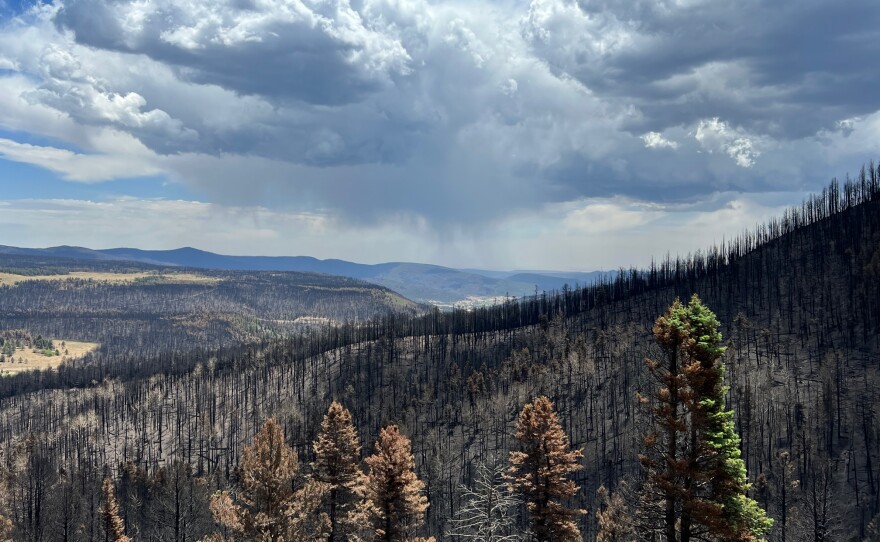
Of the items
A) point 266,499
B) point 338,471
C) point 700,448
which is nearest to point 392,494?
point 338,471

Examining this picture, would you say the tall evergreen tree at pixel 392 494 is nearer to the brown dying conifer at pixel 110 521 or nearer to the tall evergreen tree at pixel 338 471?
the tall evergreen tree at pixel 338 471

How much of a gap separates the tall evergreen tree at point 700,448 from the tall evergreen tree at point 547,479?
38.6 feet

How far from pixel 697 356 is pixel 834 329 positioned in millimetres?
190268

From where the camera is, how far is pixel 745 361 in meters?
174

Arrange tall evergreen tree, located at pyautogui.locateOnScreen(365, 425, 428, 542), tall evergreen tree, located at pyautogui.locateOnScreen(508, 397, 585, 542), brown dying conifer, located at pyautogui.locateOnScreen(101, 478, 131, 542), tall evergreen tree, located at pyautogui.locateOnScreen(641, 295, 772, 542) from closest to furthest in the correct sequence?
tall evergreen tree, located at pyautogui.locateOnScreen(641, 295, 772, 542) < tall evergreen tree, located at pyautogui.locateOnScreen(508, 397, 585, 542) < tall evergreen tree, located at pyautogui.locateOnScreen(365, 425, 428, 542) < brown dying conifer, located at pyautogui.locateOnScreen(101, 478, 131, 542)

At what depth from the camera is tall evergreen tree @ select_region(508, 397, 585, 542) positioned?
35.6 metres

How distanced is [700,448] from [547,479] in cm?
1453

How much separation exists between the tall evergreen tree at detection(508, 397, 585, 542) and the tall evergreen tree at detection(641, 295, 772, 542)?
464 inches

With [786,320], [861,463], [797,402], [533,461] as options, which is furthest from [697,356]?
[786,320]

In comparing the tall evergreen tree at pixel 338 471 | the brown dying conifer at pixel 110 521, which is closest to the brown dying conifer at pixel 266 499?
the tall evergreen tree at pixel 338 471

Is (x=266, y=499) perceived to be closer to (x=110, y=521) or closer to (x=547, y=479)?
(x=547, y=479)

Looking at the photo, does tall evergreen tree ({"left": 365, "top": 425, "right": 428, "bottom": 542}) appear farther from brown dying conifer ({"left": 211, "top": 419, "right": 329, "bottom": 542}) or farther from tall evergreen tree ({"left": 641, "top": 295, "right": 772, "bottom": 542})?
tall evergreen tree ({"left": 641, "top": 295, "right": 772, "bottom": 542})

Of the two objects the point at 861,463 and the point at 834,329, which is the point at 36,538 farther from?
the point at 834,329

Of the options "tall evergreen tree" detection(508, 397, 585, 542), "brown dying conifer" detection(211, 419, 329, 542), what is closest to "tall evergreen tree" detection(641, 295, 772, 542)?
"tall evergreen tree" detection(508, 397, 585, 542)
